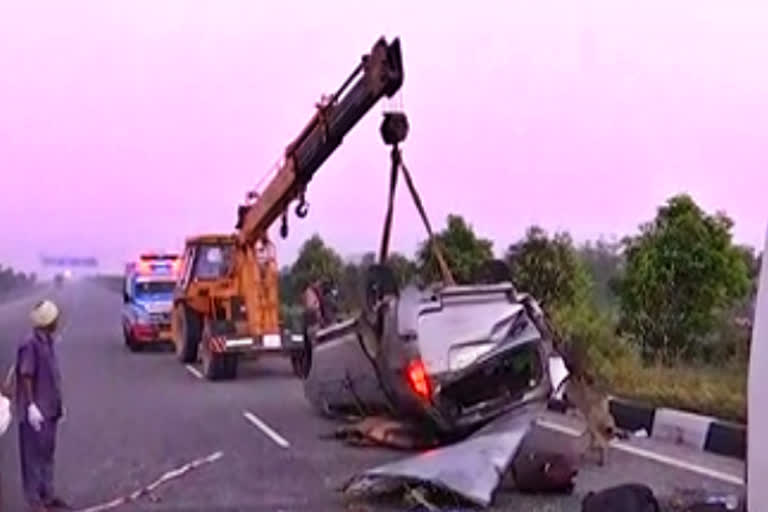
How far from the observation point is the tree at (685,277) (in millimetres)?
22219

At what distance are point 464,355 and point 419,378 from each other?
18.3 inches

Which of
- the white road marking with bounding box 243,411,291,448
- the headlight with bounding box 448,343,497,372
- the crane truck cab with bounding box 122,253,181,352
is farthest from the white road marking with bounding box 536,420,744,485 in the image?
the crane truck cab with bounding box 122,253,181,352

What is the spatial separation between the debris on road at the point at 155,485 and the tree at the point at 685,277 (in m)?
9.83

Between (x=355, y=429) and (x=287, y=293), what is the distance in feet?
70.5

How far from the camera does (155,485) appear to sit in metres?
12.3

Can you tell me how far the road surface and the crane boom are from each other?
322 cm

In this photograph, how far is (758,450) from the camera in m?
3.68

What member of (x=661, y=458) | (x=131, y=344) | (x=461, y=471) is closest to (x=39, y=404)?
(x=461, y=471)

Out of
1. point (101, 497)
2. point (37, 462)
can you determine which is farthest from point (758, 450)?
point (101, 497)

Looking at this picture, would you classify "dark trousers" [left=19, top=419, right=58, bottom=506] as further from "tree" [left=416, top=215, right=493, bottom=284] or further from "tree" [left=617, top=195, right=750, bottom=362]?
"tree" [left=416, top=215, right=493, bottom=284]

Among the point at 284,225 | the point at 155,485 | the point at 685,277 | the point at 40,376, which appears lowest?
the point at 155,485

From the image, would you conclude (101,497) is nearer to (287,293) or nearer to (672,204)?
(672,204)

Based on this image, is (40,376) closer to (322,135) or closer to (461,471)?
(461,471)

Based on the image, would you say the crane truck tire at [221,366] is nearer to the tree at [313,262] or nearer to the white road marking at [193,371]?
the white road marking at [193,371]
